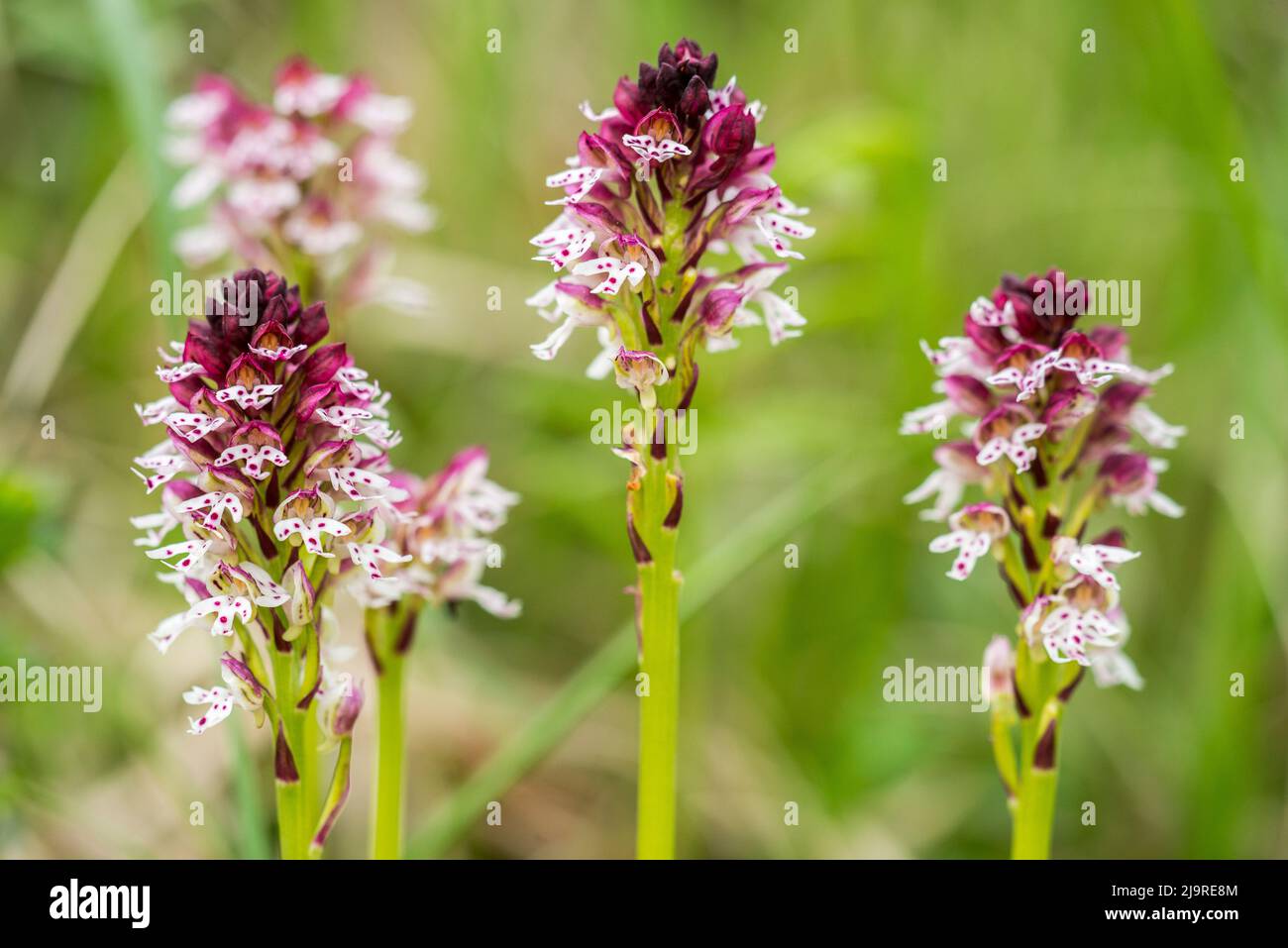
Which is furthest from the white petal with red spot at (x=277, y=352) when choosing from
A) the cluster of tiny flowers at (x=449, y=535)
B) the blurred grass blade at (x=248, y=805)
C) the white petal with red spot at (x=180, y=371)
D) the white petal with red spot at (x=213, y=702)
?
the blurred grass blade at (x=248, y=805)

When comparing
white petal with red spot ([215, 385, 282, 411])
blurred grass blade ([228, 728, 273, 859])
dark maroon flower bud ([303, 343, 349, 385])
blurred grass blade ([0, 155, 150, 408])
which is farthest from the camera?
blurred grass blade ([0, 155, 150, 408])

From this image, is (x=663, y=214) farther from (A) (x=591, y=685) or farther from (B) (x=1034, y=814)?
(B) (x=1034, y=814)

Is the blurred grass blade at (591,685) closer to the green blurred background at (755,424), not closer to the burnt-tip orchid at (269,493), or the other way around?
the green blurred background at (755,424)

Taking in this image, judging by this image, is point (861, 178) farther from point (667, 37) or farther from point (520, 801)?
point (520, 801)

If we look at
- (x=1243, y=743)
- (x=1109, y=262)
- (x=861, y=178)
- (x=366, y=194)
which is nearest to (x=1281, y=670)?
(x=1243, y=743)

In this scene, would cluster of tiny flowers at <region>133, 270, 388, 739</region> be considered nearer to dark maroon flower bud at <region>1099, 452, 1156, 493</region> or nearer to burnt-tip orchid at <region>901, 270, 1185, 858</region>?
burnt-tip orchid at <region>901, 270, 1185, 858</region>

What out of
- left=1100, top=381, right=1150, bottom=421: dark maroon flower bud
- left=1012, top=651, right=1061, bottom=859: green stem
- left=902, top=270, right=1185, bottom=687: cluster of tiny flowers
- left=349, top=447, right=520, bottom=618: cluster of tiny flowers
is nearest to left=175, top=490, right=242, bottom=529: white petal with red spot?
left=349, top=447, right=520, bottom=618: cluster of tiny flowers

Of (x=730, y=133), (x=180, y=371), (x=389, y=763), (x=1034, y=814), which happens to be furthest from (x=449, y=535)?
(x=1034, y=814)
